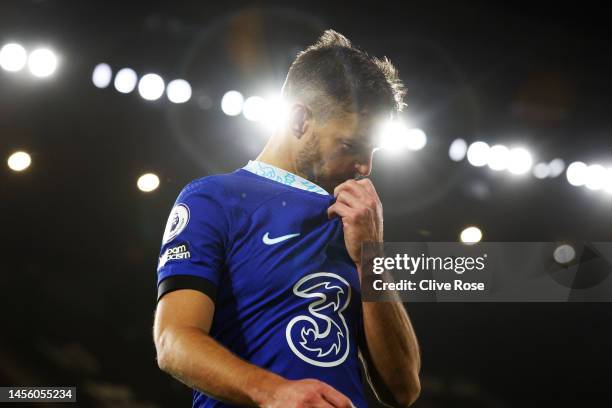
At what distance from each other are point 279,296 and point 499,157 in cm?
561

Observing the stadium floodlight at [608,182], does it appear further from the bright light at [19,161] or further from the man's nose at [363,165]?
the bright light at [19,161]

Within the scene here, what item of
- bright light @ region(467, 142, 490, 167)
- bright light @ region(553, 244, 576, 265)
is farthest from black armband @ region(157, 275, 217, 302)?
bright light @ region(553, 244, 576, 265)

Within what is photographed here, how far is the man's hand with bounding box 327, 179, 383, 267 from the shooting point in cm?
200

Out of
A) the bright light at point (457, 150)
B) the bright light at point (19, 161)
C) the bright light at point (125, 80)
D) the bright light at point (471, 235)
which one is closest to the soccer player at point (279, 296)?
the bright light at point (125, 80)

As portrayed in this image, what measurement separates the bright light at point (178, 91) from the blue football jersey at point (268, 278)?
4625 mm

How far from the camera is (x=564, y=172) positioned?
7.14 m

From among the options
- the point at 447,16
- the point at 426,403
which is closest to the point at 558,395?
the point at 426,403

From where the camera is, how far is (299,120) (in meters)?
2.39

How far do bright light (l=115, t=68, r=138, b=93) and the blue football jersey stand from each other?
468 centimetres

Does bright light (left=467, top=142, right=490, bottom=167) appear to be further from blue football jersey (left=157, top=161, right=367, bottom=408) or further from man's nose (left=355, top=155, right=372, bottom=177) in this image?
blue football jersey (left=157, top=161, right=367, bottom=408)

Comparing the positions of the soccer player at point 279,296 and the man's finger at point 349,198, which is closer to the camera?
the soccer player at point 279,296

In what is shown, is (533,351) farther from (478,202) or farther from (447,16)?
(447,16)

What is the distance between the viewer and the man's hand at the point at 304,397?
4.84ft

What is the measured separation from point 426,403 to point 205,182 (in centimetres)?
718
